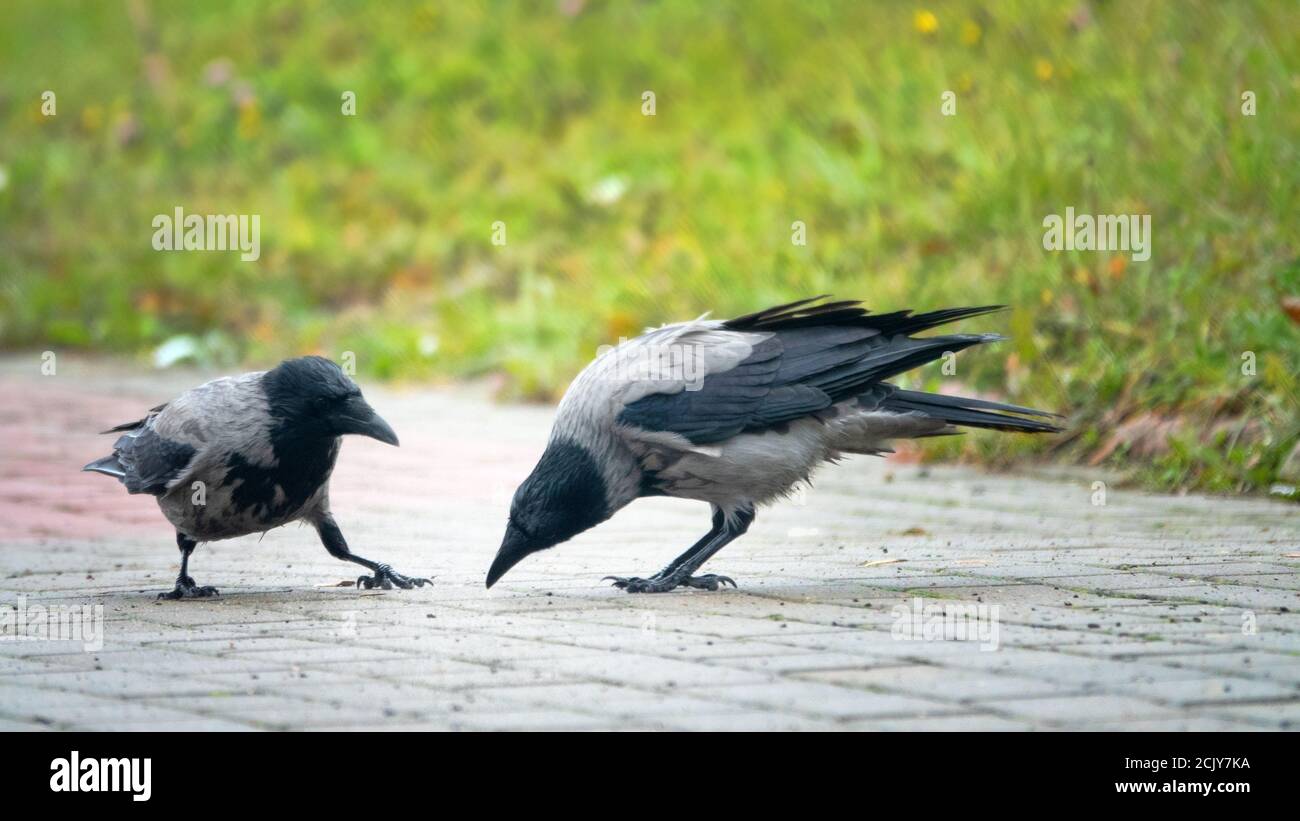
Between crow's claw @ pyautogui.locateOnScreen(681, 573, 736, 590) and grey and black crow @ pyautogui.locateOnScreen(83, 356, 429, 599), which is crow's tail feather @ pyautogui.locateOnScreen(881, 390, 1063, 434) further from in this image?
grey and black crow @ pyautogui.locateOnScreen(83, 356, 429, 599)

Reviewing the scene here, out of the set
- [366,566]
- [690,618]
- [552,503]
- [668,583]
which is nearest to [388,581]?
[366,566]

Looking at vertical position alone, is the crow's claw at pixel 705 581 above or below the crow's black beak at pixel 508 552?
below

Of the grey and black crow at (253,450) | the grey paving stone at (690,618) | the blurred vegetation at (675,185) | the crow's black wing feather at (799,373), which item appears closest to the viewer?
the grey paving stone at (690,618)

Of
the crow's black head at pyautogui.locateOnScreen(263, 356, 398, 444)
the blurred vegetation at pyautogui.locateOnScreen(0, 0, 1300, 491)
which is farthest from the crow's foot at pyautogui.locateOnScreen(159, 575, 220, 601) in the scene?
the blurred vegetation at pyautogui.locateOnScreen(0, 0, 1300, 491)

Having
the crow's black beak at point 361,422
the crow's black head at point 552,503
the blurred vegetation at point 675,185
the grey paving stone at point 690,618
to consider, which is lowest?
the grey paving stone at point 690,618

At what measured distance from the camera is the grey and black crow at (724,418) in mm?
5012

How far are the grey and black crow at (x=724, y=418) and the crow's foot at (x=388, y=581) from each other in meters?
0.41

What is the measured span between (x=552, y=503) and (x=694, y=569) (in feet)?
1.62

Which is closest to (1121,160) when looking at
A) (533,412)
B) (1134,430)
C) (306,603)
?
(1134,430)

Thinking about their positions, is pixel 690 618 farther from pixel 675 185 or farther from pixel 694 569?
pixel 675 185

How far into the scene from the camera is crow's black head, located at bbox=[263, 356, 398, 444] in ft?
16.7

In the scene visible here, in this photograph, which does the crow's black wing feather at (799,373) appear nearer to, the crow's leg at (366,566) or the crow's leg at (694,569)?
the crow's leg at (694,569)

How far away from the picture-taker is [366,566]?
5426 millimetres

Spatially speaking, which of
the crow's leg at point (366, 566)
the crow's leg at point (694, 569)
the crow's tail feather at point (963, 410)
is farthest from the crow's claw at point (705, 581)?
the crow's leg at point (366, 566)
